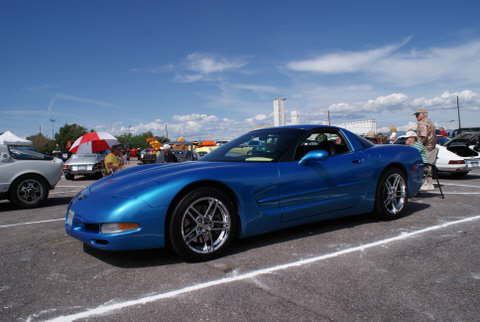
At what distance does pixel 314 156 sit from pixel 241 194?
90 centimetres

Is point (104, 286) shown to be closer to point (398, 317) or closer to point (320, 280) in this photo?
point (320, 280)

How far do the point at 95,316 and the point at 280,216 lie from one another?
1.94 meters

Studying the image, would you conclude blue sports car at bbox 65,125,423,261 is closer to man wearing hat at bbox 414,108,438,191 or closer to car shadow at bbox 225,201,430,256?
car shadow at bbox 225,201,430,256

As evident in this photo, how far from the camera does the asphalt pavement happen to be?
2.29 meters

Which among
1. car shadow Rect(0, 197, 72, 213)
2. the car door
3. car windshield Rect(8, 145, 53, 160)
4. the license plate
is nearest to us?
the car door

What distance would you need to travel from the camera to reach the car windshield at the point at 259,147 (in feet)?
12.9

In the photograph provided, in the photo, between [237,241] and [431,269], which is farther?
[237,241]

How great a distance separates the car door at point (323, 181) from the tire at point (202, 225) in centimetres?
61

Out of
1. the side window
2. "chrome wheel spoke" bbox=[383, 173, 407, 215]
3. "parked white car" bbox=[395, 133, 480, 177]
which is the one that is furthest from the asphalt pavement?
"parked white car" bbox=[395, 133, 480, 177]

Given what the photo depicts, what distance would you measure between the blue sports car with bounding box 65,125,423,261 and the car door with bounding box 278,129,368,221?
0.4 inches

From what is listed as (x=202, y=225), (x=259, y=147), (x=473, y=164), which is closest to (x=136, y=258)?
(x=202, y=225)

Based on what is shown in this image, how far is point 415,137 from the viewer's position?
7797 millimetres

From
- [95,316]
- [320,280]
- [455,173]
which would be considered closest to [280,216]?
[320,280]

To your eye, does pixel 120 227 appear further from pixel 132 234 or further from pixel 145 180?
pixel 145 180
